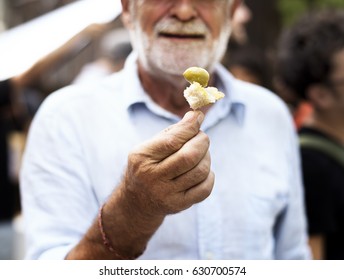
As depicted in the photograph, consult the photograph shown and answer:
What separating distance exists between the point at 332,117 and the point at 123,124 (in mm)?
1176

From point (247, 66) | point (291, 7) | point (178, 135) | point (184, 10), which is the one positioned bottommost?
point (247, 66)

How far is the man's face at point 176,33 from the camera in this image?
183 cm

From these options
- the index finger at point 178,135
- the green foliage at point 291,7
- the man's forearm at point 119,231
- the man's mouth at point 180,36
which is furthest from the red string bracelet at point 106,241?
the green foliage at point 291,7

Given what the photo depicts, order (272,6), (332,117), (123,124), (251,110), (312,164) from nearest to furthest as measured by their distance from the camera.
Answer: (123,124) → (251,110) → (312,164) → (332,117) → (272,6)

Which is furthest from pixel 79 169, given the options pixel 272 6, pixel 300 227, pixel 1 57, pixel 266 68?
pixel 272 6

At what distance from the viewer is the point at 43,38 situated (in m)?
4.13

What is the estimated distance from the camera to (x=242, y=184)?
1994 millimetres

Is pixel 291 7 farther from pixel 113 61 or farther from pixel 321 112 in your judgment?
pixel 321 112


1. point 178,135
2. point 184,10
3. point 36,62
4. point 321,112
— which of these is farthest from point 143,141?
point 36,62

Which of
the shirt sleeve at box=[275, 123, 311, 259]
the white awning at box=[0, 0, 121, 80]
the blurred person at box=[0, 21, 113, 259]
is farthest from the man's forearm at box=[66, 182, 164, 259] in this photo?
the blurred person at box=[0, 21, 113, 259]

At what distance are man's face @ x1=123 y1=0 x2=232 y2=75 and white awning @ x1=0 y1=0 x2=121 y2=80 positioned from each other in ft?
4.99

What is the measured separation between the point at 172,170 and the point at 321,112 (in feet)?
4.97
